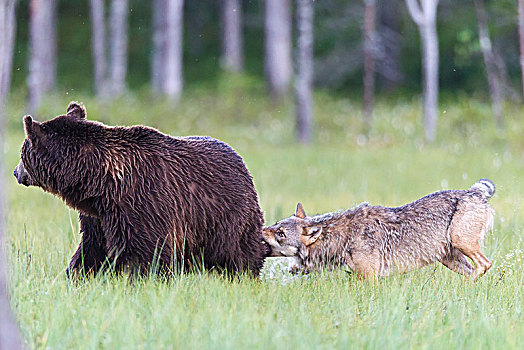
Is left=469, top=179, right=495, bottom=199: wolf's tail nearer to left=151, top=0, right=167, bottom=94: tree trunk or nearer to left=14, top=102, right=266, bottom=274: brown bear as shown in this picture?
left=14, top=102, right=266, bottom=274: brown bear

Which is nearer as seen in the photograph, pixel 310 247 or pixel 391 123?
pixel 310 247

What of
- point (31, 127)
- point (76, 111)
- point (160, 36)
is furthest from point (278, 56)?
point (31, 127)

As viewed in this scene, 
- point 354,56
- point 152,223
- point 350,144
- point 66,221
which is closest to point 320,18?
point 354,56

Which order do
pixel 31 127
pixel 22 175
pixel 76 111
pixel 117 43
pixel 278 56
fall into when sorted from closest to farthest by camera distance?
1. pixel 31 127
2. pixel 22 175
3. pixel 76 111
4. pixel 117 43
5. pixel 278 56

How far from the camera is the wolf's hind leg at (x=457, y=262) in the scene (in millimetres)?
6340

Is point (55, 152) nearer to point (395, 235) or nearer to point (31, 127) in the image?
point (31, 127)

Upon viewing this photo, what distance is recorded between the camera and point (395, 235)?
6.16 meters

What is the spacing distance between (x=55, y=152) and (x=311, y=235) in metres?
2.23

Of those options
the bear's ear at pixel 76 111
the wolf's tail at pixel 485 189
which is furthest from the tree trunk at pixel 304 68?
the bear's ear at pixel 76 111

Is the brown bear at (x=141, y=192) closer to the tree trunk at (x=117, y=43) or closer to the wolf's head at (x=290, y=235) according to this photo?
the wolf's head at (x=290, y=235)

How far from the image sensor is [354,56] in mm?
32000

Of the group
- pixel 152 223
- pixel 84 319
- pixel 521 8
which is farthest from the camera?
pixel 521 8

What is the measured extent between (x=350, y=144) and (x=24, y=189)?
978 centimetres

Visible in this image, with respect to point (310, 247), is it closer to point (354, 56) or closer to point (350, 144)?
point (350, 144)
